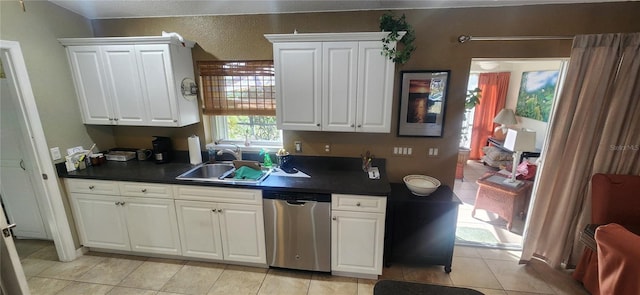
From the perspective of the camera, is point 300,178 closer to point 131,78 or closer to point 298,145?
point 298,145

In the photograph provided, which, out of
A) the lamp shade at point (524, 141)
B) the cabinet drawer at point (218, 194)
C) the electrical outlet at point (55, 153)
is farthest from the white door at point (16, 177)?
the lamp shade at point (524, 141)

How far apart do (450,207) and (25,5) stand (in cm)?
390

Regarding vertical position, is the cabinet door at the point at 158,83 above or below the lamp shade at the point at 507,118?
above

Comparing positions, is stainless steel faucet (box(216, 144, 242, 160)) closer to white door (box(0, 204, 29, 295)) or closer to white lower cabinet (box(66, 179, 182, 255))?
white lower cabinet (box(66, 179, 182, 255))

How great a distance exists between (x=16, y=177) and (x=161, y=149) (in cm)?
149

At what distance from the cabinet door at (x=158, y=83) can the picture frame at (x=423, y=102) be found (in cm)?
216

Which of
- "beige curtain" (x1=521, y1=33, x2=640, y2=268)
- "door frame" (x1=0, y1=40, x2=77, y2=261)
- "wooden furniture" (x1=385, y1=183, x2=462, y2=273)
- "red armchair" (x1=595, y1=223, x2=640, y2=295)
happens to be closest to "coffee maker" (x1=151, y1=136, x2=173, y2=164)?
"door frame" (x1=0, y1=40, x2=77, y2=261)

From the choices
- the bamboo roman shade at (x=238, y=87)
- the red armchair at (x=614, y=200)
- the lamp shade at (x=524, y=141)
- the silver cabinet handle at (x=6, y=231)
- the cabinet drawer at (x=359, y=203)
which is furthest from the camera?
the lamp shade at (x=524, y=141)

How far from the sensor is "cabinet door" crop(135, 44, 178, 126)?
2289 millimetres

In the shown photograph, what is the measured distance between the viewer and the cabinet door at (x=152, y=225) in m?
2.29

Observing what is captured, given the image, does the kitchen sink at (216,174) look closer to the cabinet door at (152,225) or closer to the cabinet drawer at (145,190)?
the cabinet drawer at (145,190)

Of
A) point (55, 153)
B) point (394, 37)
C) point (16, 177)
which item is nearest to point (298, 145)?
point (394, 37)

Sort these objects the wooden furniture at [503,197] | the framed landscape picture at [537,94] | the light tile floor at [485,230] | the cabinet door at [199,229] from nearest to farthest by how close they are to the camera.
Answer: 1. the cabinet door at [199,229]
2. the light tile floor at [485,230]
3. the wooden furniture at [503,197]
4. the framed landscape picture at [537,94]

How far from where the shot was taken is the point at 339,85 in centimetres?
218
